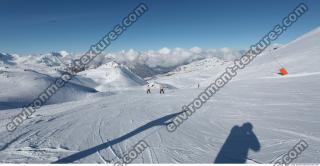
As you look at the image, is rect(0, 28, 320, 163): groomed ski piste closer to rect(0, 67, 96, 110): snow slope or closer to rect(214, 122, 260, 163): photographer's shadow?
rect(214, 122, 260, 163): photographer's shadow

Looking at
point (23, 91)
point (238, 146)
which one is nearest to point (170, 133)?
point (238, 146)

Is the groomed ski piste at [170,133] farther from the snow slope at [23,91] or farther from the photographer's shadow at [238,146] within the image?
the snow slope at [23,91]

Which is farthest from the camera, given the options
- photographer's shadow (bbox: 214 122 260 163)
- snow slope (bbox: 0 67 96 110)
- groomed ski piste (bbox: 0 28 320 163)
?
snow slope (bbox: 0 67 96 110)

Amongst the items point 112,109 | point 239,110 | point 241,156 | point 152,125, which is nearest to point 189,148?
point 241,156

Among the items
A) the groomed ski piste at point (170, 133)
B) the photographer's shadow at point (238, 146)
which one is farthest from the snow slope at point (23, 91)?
the photographer's shadow at point (238, 146)

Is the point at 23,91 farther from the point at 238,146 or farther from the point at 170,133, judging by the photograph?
the point at 238,146

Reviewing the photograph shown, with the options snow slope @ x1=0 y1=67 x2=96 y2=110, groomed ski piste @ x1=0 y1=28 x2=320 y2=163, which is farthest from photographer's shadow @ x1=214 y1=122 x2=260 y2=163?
snow slope @ x1=0 y1=67 x2=96 y2=110

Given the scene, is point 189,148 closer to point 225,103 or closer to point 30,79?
point 225,103

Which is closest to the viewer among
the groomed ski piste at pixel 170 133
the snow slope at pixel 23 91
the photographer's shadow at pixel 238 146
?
the photographer's shadow at pixel 238 146
